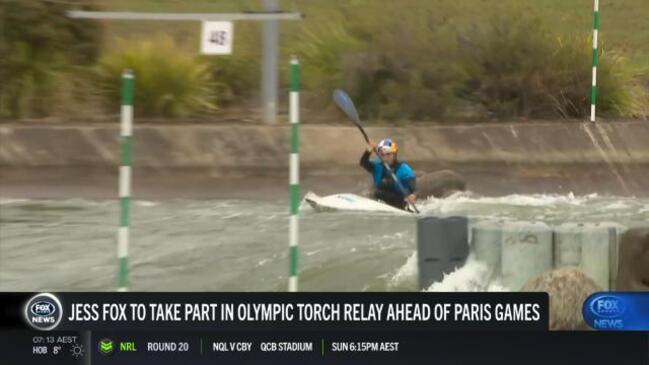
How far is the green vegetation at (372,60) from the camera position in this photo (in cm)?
646

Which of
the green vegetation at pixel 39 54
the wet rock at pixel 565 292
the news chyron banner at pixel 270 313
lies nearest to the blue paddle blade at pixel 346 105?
the green vegetation at pixel 39 54

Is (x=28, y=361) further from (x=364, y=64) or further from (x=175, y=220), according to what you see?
(x=364, y=64)

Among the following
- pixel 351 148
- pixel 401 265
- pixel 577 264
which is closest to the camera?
pixel 577 264

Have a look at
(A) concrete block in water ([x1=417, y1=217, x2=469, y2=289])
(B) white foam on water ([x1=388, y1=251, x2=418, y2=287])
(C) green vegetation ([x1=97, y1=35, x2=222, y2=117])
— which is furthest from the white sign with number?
(A) concrete block in water ([x1=417, y1=217, x2=469, y2=289])

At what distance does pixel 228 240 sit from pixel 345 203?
0.96 metres

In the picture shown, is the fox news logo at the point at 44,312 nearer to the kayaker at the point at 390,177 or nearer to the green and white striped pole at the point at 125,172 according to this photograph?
the green and white striped pole at the point at 125,172

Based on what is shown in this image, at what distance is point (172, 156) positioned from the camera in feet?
21.0

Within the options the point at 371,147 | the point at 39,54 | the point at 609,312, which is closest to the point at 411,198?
the point at 371,147

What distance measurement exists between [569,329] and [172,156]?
391 centimetres

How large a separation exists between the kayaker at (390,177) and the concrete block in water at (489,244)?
171 centimetres

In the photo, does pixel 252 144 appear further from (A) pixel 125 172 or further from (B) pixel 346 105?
(A) pixel 125 172

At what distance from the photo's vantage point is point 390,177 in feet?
17.6

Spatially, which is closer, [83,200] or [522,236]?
[522,236]

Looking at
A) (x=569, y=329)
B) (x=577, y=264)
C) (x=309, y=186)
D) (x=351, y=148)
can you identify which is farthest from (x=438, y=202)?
(x=569, y=329)
